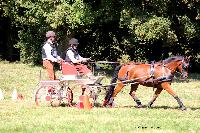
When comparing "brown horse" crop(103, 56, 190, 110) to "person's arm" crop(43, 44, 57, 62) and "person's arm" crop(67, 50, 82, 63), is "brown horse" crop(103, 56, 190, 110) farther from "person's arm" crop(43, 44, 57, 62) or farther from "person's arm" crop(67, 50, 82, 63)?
"person's arm" crop(43, 44, 57, 62)

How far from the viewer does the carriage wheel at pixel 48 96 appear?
48.2ft

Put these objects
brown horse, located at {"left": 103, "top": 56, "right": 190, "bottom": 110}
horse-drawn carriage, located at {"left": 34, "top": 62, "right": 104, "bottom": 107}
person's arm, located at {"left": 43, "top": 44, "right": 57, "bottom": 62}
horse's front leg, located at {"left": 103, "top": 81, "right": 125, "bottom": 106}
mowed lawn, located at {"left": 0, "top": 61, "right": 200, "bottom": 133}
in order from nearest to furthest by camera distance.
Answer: mowed lawn, located at {"left": 0, "top": 61, "right": 200, "bottom": 133}, brown horse, located at {"left": 103, "top": 56, "right": 190, "bottom": 110}, horse-drawn carriage, located at {"left": 34, "top": 62, "right": 104, "bottom": 107}, person's arm, located at {"left": 43, "top": 44, "right": 57, "bottom": 62}, horse's front leg, located at {"left": 103, "top": 81, "right": 125, "bottom": 106}

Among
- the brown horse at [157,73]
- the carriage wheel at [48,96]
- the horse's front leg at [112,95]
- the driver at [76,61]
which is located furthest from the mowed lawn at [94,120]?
the driver at [76,61]

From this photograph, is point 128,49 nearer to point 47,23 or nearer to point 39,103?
point 47,23

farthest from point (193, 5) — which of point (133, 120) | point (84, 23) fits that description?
point (133, 120)

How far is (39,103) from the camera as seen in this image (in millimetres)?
14969

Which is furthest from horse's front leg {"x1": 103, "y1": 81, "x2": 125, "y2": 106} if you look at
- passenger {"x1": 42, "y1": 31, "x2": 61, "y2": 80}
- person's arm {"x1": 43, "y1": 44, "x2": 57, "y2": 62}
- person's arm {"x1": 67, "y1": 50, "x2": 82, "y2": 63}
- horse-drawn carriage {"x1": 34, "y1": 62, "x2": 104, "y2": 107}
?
person's arm {"x1": 43, "y1": 44, "x2": 57, "y2": 62}

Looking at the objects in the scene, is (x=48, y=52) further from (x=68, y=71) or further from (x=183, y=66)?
(x=183, y=66)

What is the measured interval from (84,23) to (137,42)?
192 inches

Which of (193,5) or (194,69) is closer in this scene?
(193,5)

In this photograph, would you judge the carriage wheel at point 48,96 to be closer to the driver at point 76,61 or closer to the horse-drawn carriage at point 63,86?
the horse-drawn carriage at point 63,86

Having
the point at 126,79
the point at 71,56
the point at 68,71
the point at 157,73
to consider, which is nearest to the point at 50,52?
the point at 71,56

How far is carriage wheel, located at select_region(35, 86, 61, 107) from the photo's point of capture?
14695mm

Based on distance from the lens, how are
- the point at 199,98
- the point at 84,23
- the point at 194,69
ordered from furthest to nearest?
the point at 194,69 → the point at 84,23 → the point at 199,98
